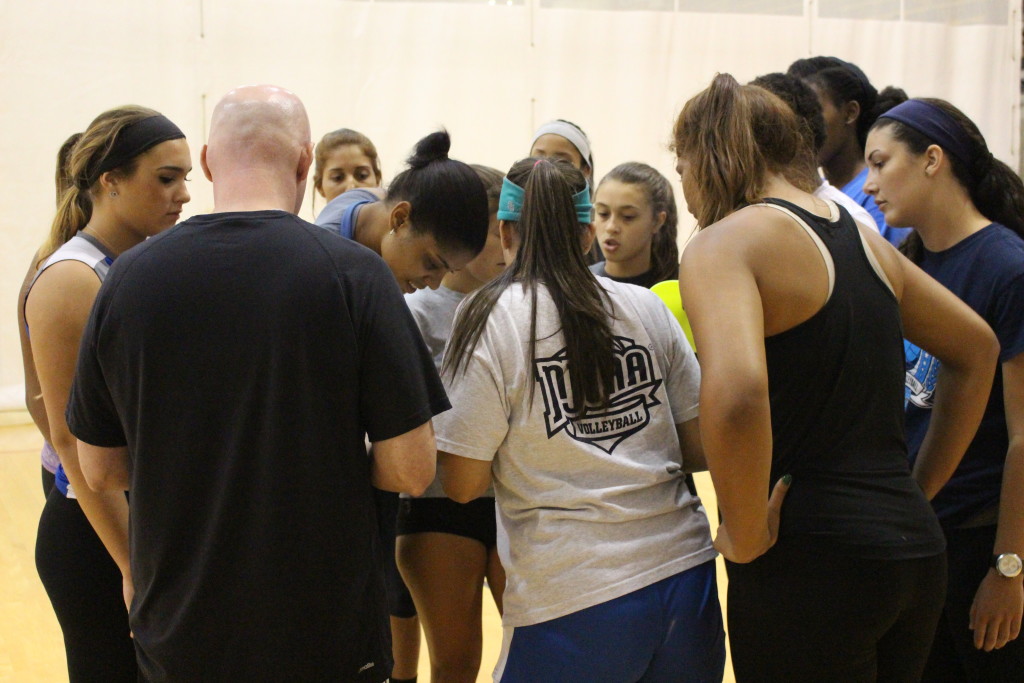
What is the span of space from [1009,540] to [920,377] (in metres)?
0.35

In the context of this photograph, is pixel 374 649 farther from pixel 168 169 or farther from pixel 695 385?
pixel 168 169

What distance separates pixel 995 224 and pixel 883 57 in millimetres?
6368

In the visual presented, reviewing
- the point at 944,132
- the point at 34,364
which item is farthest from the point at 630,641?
the point at 34,364

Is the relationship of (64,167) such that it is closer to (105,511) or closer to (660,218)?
(105,511)

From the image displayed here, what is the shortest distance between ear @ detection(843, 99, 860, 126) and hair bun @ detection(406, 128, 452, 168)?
4.26ft

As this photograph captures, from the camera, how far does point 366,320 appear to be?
129cm

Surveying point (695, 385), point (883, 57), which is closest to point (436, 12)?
point (883, 57)

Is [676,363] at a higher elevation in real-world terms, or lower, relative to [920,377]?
higher

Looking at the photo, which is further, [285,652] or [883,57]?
[883,57]

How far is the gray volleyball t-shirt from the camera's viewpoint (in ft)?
4.69

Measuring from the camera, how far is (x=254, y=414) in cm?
126

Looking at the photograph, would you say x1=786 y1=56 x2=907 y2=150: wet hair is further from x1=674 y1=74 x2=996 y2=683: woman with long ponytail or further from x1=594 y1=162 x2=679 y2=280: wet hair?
x1=674 y1=74 x2=996 y2=683: woman with long ponytail

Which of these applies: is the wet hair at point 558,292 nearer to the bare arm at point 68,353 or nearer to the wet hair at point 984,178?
the bare arm at point 68,353

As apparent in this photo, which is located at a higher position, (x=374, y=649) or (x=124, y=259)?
(x=124, y=259)
